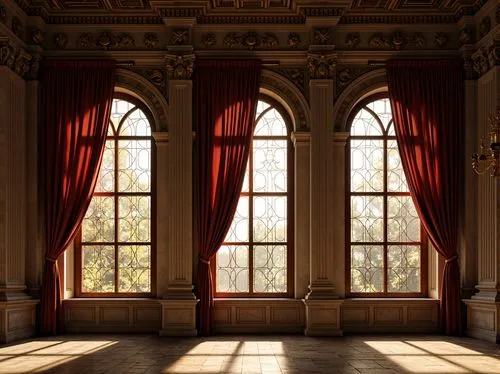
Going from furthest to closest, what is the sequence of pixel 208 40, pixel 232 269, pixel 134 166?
pixel 134 166, pixel 232 269, pixel 208 40

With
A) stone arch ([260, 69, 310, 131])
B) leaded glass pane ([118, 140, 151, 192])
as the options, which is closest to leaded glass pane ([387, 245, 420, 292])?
stone arch ([260, 69, 310, 131])

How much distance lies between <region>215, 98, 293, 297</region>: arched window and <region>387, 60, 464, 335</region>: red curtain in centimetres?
198

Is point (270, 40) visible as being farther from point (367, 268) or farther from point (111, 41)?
point (367, 268)

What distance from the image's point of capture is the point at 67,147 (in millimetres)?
11695

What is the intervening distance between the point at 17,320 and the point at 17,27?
4.60 metres

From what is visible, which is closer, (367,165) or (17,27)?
(17,27)

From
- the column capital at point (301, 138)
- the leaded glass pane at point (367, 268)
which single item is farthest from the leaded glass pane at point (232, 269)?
the column capital at point (301, 138)

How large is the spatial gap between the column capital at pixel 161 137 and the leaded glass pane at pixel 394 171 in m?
3.82

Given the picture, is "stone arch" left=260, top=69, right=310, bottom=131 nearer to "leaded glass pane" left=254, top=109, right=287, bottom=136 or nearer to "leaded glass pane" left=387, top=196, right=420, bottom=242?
"leaded glass pane" left=254, top=109, right=287, bottom=136

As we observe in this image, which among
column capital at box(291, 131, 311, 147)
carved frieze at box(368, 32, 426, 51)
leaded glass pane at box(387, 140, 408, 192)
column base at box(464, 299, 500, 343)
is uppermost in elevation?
carved frieze at box(368, 32, 426, 51)

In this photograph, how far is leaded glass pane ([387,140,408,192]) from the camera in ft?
39.6

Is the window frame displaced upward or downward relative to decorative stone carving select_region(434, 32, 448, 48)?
downward

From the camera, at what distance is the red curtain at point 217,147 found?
11.5 m

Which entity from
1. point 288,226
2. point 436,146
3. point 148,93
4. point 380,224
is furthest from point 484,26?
point 148,93
